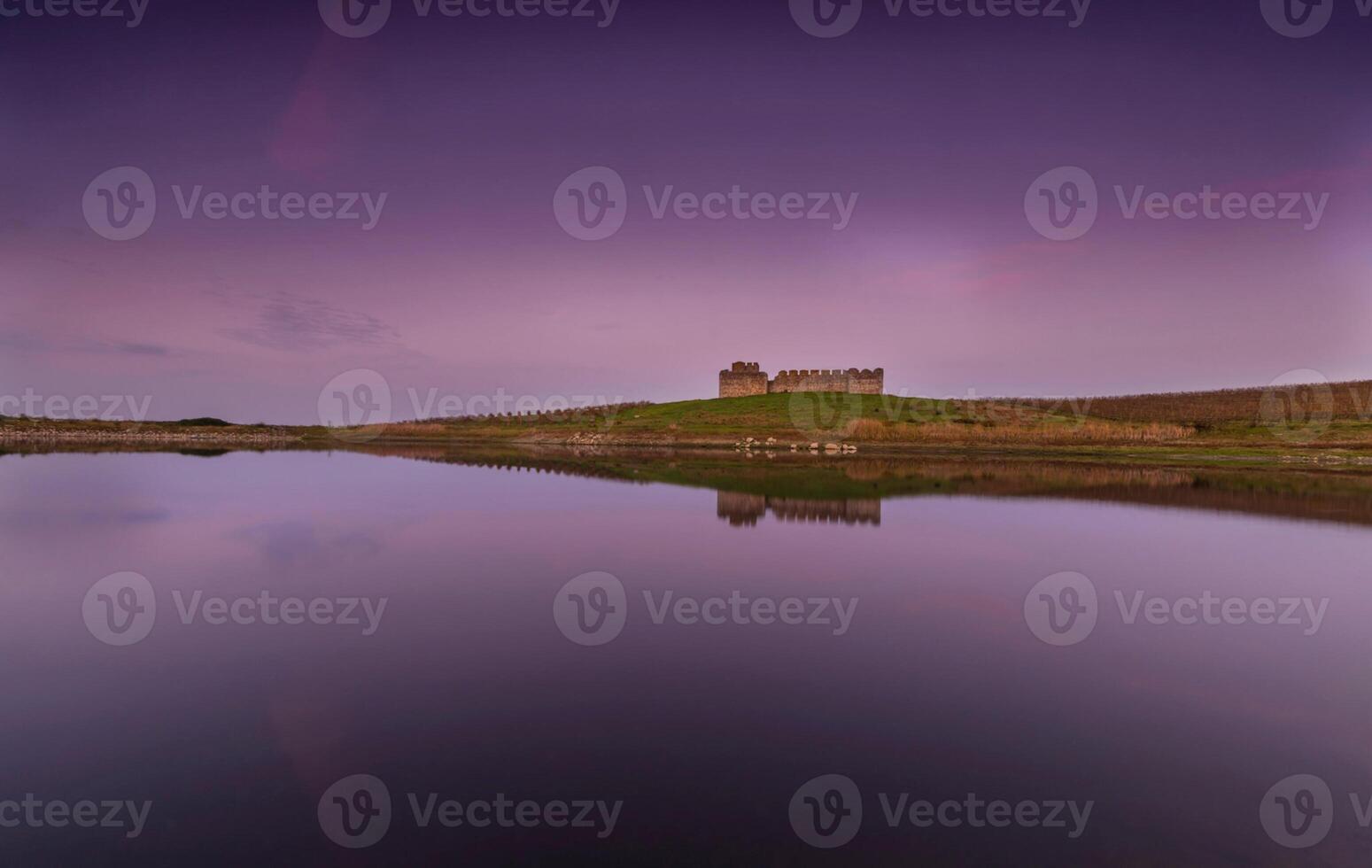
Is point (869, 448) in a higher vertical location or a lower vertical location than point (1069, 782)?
higher

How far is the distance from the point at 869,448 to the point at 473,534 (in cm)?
5623

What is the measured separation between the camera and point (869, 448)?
6869 cm

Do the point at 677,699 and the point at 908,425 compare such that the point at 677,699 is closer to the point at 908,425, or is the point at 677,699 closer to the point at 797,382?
the point at 908,425

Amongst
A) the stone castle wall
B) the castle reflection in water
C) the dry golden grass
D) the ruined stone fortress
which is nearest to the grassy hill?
the dry golden grass

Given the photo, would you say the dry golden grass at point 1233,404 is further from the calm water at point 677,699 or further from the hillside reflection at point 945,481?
the calm water at point 677,699

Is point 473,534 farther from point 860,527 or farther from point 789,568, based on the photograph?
point 860,527

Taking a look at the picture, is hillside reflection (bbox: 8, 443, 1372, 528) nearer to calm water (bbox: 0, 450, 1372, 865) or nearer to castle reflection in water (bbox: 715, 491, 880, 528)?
castle reflection in water (bbox: 715, 491, 880, 528)

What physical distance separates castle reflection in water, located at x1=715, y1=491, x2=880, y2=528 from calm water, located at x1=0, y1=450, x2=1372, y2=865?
139 inches

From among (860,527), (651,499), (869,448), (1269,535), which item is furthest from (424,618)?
(869,448)

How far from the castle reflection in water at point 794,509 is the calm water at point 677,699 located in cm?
352

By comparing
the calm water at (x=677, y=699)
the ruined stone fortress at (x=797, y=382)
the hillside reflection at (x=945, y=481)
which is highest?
the ruined stone fortress at (x=797, y=382)

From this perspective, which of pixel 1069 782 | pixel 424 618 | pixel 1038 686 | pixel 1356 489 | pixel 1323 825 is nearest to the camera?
pixel 1323 825

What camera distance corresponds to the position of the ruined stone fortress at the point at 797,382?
378 ft

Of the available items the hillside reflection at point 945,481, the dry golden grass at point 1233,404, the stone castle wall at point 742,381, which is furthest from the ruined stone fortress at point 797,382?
the hillside reflection at point 945,481
